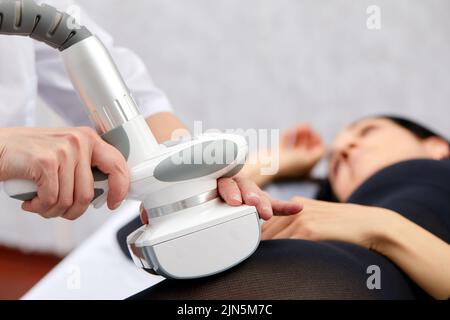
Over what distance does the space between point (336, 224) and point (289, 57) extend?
2.90 ft

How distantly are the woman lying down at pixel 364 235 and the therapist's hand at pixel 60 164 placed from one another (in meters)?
0.13

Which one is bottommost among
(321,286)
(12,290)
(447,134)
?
(12,290)

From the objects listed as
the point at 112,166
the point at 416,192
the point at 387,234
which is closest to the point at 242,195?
the point at 112,166

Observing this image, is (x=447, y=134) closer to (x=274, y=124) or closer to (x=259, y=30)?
(x=274, y=124)

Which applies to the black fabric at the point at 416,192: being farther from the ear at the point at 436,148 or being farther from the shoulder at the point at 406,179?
the ear at the point at 436,148

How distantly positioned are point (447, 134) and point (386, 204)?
709 mm

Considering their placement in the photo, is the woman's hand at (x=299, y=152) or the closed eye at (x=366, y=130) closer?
the closed eye at (x=366, y=130)

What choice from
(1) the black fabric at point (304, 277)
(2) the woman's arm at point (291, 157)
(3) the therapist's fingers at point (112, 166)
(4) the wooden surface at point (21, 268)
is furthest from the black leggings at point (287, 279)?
(4) the wooden surface at point (21, 268)

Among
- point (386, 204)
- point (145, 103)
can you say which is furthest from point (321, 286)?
point (145, 103)

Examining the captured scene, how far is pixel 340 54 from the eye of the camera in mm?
1485

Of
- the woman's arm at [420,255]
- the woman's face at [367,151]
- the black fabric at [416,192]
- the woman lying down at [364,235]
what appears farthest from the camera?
the woman's face at [367,151]

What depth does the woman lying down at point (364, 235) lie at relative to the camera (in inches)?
19.7

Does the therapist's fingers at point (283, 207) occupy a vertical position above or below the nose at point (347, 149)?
above

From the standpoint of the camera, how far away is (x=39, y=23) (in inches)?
16.4
